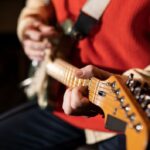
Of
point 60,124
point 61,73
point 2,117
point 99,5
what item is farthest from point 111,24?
point 2,117

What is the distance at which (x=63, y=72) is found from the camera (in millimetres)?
904

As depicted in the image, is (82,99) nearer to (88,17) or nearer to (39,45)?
(88,17)

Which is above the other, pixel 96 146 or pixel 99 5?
pixel 99 5

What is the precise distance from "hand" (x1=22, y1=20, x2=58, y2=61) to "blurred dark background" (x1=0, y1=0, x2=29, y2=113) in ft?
2.29

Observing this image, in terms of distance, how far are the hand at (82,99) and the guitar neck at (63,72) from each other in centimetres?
4

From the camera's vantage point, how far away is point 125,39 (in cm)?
83

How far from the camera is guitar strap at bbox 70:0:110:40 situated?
0.84m

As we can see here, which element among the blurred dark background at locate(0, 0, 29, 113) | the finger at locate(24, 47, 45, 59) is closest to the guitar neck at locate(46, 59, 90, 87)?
the finger at locate(24, 47, 45, 59)

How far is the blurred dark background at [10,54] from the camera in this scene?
5.79 ft

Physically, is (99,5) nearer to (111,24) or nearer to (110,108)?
(111,24)

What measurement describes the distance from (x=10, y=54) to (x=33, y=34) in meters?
0.82

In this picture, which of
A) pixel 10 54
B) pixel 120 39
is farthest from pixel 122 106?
pixel 10 54

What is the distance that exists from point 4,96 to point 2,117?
664 mm

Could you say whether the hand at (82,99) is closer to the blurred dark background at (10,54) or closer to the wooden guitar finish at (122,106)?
the wooden guitar finish at (122,106)
